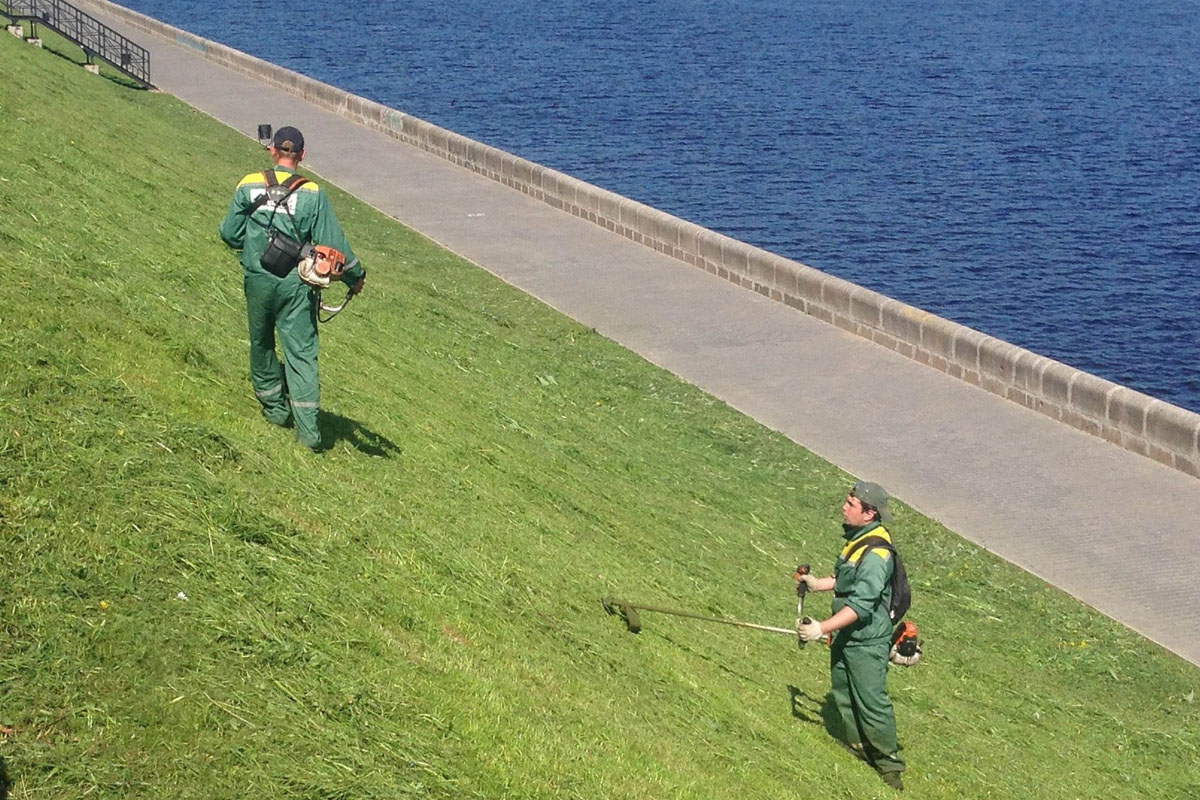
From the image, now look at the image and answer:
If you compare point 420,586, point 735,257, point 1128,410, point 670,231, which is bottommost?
point 670,231

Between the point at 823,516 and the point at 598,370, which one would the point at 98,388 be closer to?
the point at 823,516

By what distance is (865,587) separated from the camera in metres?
8.05

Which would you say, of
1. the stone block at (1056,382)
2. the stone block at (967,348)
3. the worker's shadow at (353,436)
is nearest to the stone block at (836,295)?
the stone block at (967,348)

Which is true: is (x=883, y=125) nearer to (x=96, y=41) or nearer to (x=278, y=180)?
(x=96, y=41)

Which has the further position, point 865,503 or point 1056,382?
point 1056,382

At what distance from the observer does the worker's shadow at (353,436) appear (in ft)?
32.3

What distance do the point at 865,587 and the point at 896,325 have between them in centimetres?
1061

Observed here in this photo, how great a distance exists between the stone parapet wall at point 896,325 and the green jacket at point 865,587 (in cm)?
768

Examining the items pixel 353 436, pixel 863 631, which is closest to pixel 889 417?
pixel 353 436

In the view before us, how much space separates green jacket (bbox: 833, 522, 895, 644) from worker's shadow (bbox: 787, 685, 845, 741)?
0.89 meters

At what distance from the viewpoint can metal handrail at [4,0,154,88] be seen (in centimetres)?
3481

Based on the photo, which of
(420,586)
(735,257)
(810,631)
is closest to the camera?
(810,631)

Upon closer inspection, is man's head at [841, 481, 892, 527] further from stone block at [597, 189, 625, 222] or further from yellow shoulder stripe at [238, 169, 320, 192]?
stone block at [597, 189, 625, 222]

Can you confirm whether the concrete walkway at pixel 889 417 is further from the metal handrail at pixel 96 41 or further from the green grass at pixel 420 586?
the metal handrail at pixel 96 41
